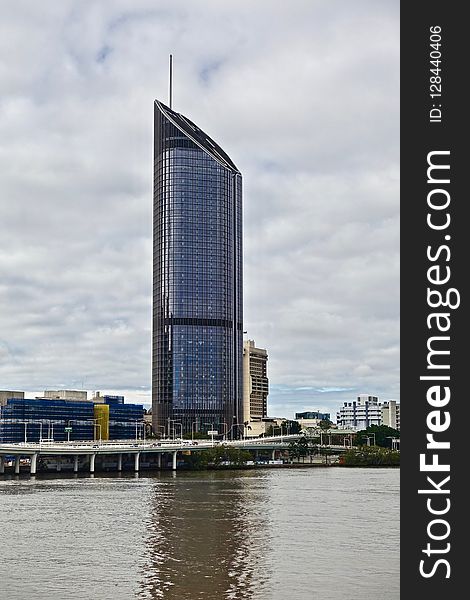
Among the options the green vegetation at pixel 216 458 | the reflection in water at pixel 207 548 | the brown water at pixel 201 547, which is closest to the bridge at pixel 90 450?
the green vegetation at pixel 216 458

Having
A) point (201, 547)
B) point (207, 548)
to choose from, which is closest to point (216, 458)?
point (201, 547)

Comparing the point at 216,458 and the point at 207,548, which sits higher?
the point at 207,548

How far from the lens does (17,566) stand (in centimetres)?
4716

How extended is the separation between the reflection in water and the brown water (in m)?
0.06

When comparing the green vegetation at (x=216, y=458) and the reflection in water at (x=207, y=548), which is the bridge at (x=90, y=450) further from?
the reflection in water at (x=207, y=548)

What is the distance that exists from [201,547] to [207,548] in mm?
597

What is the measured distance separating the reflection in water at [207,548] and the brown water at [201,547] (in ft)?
0.21

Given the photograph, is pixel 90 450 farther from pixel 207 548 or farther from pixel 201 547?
pixel 207 548

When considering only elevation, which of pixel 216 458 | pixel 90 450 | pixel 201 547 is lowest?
pixel 216 458

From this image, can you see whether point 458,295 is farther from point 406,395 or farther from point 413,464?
point 413,464

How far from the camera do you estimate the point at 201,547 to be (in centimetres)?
5309

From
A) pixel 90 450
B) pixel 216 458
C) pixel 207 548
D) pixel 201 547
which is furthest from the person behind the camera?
pixel 216 458

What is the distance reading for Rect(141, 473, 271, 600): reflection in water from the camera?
40.2 metres

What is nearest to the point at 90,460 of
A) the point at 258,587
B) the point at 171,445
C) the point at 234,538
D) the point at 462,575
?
the point at 171,445
